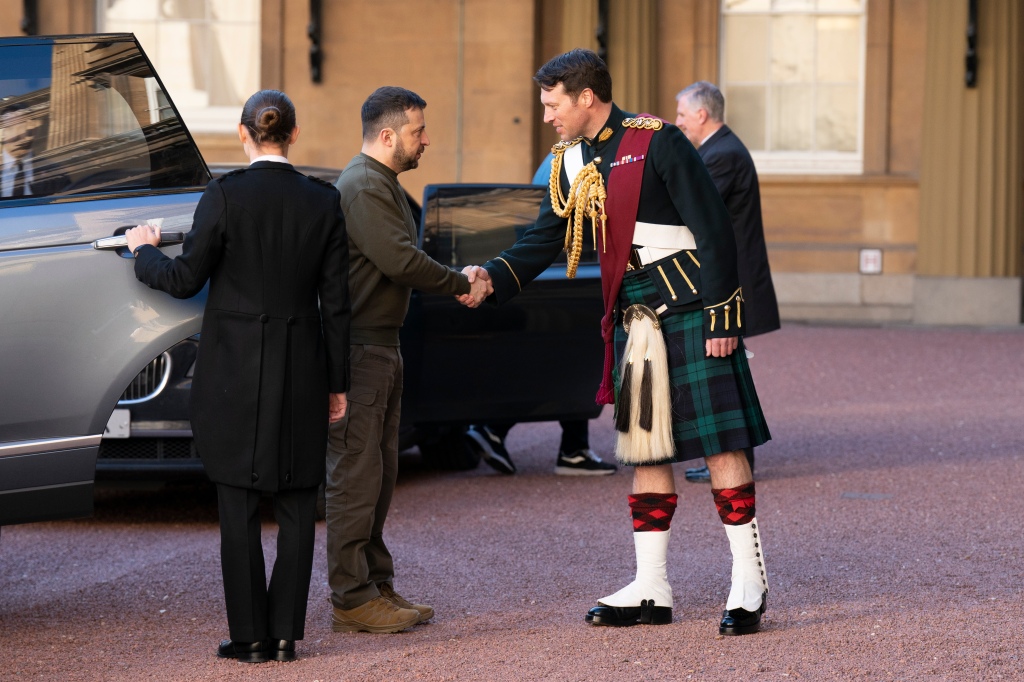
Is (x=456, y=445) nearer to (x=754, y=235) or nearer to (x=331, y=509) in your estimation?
(x=754, y=235)

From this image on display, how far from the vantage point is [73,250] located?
13.9ft

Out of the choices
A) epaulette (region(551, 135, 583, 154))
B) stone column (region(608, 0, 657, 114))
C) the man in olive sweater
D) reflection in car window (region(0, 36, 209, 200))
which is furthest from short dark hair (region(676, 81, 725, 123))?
stone column (region(608, 0, 657, 114))

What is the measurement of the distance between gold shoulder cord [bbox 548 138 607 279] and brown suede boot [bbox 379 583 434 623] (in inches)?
47.7

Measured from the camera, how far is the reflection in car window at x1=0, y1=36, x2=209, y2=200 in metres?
4.39

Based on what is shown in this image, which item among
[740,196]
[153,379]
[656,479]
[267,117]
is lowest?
[656,479]

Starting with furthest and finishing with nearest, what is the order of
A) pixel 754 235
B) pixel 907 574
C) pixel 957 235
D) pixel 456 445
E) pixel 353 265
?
pixel 957 235
pixel 456 445
pixel 754 235
pixel 907 574
pixel 353 265

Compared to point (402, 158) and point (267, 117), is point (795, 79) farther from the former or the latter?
point (267, 117)

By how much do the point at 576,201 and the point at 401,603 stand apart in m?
1.46

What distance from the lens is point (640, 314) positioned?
4.68 metres

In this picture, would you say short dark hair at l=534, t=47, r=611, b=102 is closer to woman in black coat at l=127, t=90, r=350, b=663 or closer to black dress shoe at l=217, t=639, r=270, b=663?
woman in black coat at l=127, t=90, r=350, b=663

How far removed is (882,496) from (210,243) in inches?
157

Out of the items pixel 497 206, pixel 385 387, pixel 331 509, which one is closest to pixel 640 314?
pixel 385 387

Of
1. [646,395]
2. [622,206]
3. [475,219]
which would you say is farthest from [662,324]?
[475,219]

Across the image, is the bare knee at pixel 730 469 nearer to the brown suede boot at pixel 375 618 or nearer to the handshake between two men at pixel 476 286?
the handshake between two men at pixel 476 286
